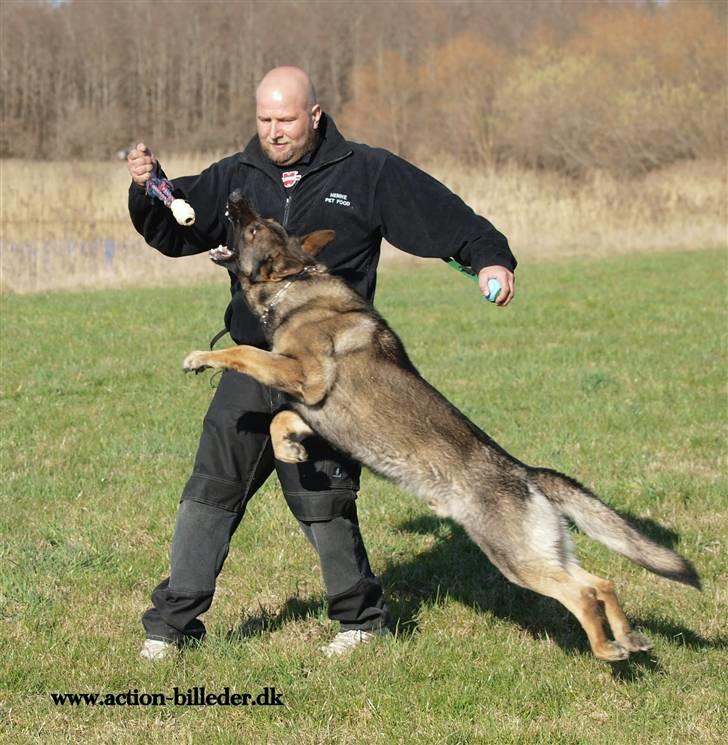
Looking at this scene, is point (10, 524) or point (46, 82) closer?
point (10, 524)

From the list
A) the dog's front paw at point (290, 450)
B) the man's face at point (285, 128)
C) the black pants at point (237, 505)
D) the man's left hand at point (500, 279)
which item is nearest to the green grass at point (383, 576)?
the black pants at point (237, 505)

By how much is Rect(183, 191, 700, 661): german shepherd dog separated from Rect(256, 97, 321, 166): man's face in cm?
29

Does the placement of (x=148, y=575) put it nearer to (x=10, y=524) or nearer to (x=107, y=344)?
(x=10, y=524)

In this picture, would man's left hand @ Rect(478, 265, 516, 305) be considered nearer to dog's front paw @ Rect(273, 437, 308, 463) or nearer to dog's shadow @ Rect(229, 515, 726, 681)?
dog's front paw @ Rect(273, 437, 308, 463)

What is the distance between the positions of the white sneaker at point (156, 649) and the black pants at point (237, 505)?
27mm

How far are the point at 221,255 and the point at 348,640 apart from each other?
5.90ft

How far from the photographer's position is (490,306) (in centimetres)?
1592

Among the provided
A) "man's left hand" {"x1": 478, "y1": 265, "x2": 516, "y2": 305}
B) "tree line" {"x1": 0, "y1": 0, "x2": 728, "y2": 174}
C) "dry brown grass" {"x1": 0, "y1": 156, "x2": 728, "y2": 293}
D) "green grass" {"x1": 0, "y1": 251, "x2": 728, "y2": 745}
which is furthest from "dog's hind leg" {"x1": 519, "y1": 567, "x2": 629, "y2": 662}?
"tree line" {"x1": 0, "y1": 0, "x2": 728, "y2": 174}

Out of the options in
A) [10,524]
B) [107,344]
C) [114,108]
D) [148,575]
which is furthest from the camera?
[114,108]

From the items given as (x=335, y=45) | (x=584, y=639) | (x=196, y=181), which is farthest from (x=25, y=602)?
(x=335, y=45)

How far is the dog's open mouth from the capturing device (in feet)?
14.9

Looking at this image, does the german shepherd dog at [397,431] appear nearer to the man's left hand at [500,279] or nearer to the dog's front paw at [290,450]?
the dog's front paw at [290,450]

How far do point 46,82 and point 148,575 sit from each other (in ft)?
154

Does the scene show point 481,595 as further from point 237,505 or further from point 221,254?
point 221,254
